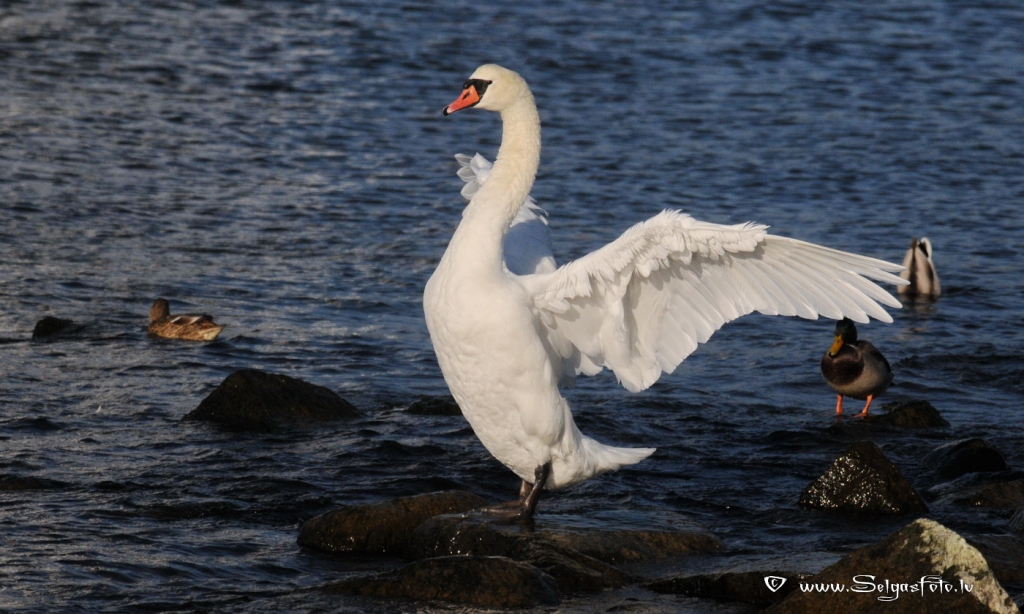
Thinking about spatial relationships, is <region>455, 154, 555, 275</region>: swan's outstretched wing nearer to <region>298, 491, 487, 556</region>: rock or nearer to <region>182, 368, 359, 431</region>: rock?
<region>298, 491, 487, 556</region>: rock

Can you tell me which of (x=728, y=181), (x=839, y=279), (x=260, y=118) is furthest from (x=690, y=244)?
(x=260, y=118)

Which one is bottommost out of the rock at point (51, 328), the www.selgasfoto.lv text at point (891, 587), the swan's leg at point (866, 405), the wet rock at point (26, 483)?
the swan's leg at point (866, 405)

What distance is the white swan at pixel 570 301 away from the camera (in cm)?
652

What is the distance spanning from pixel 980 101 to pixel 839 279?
13.7 m

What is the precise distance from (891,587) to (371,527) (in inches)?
101

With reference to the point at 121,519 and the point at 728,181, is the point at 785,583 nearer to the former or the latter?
the point at 121,519

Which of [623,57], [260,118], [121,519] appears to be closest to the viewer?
[121,519]

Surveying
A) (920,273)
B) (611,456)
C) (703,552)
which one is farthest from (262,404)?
(920,273)

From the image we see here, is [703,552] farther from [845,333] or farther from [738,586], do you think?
[845,333]

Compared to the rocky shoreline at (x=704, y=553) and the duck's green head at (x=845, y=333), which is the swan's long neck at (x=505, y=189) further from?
the duck's green head at (x=845, y=333)

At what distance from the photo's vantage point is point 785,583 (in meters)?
6.28

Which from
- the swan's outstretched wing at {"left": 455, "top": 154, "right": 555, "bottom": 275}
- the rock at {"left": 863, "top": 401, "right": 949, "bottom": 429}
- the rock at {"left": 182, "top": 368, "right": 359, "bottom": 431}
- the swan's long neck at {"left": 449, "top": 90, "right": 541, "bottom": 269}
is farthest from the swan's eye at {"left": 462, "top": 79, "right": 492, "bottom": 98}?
the rock at {"left": 863, "top": 401, "right": 949, "bottom": 429}

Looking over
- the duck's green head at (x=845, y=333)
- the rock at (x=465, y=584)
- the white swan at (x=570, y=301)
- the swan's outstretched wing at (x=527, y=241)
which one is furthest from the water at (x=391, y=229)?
the swan's outstretched wing at (x=527, y=241)

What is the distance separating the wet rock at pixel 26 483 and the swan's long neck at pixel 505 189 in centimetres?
271
